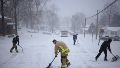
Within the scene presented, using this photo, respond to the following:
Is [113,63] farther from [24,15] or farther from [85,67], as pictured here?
[24,15]

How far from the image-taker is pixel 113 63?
46.6 ft

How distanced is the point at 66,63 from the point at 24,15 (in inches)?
2163

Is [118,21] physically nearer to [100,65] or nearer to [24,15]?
[24,15]

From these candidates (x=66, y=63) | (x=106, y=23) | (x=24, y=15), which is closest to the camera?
(x=66, y=63)

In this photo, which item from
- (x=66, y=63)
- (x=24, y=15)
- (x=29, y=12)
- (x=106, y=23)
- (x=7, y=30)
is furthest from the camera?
(x=106, y=23)

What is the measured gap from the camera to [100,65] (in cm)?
1356

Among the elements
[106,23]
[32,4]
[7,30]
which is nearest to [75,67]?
[7,30]

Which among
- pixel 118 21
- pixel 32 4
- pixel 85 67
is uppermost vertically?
pixel 32 4

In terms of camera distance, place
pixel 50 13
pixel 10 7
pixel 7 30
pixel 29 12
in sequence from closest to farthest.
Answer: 1. pixel 7 30
2. pixel 10 7
3. pixel 29 12
4. pixel 50 13

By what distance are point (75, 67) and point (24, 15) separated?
5472 cm

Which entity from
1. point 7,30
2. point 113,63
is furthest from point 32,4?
point 113,63

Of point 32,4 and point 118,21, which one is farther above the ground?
point 32,4

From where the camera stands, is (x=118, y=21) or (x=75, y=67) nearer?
(x=75, y=67)

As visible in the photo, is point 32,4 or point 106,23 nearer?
point 32,4
